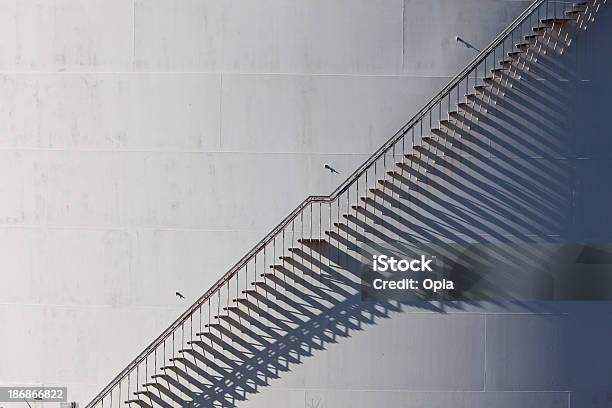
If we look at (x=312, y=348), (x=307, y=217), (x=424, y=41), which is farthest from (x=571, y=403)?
(x=424, y=41)

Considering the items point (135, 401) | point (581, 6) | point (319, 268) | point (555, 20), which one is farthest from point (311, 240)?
point (581, 6)

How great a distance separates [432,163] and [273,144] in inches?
88.9

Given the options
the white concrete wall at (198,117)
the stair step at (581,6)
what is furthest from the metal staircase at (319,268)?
the white concrete wall at (198,117)

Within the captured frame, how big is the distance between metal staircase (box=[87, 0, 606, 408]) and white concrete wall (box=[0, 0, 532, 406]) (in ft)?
0.88

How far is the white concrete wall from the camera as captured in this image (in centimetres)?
1177

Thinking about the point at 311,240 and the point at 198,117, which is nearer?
the point at 311,240

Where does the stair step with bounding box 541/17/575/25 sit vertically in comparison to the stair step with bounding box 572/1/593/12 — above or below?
below

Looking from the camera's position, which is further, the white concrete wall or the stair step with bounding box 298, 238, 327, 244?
the white concrete wall

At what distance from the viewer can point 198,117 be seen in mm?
11789

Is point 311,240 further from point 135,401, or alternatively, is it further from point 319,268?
point 135,401

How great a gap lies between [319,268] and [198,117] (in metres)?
2.74

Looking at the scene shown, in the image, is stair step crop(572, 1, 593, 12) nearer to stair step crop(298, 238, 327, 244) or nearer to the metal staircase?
the metal staircase

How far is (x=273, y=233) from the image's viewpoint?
11.7m

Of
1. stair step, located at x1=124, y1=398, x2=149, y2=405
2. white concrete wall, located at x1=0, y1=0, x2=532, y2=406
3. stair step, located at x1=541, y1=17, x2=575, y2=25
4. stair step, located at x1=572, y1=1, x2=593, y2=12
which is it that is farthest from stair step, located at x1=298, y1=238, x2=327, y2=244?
stair step, located at x1=572, y1=1, x2=593, y2=12
